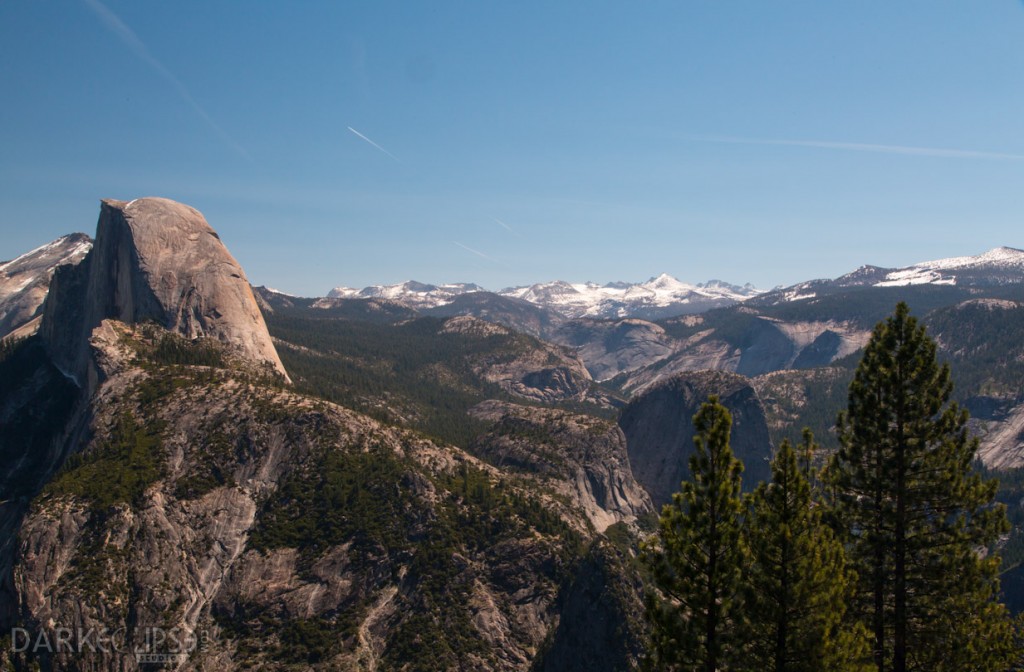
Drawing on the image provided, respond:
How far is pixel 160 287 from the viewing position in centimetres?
14850

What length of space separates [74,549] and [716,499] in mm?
95848

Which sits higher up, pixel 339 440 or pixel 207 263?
pixel 207 263

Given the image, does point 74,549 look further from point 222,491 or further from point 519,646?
point 519,646

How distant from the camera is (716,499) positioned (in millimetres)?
27188

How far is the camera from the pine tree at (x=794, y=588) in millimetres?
27172

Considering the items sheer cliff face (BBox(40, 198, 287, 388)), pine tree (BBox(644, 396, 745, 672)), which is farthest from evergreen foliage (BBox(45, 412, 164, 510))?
pine tree (BBox(644, 396, 745, 672))

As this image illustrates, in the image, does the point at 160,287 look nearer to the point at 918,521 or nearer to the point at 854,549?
the point at 854,549

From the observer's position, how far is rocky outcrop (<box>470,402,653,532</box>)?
147750 millimetres

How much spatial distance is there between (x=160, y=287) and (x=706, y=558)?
497 feet

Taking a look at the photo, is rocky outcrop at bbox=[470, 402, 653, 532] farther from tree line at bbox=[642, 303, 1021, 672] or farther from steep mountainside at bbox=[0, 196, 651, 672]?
tree line at bbox=[642, 303, 1021, 672]

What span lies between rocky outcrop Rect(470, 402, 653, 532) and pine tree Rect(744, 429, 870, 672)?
113222 mm

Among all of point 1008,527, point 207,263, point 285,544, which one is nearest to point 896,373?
point 1008,527

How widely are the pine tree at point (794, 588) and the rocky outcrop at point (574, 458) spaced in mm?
113222

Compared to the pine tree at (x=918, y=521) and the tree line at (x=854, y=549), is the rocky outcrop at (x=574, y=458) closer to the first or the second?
the pine tree at (x=918, y=521)
